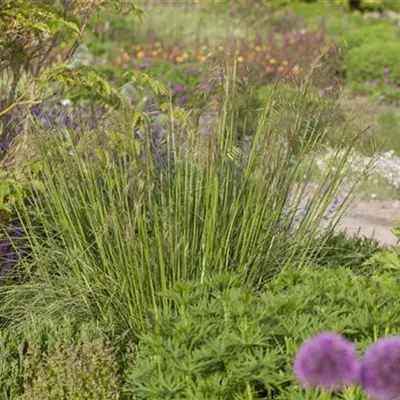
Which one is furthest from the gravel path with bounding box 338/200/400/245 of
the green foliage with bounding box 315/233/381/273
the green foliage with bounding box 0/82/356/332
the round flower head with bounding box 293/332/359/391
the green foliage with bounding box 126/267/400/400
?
the round flower head with bounding box 293/332/359/391

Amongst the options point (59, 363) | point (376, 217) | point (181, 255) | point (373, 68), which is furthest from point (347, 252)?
point (373, 68)

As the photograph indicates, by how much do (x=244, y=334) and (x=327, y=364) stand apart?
26.4 inches

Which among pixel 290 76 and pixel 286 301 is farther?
pixel 290 76

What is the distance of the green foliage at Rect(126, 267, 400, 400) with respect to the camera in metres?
3.56

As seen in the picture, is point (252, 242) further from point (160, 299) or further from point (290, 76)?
point (290, 76)

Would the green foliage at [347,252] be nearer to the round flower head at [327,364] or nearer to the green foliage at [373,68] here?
the round flower head at [327,364]

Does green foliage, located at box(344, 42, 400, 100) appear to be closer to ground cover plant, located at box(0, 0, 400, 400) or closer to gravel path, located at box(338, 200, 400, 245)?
gravel path, located at box(338, 200, 400, 245)

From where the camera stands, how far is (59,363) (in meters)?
4.18

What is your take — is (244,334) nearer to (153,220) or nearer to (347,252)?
(153,220)

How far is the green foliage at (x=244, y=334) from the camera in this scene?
3.56 meters

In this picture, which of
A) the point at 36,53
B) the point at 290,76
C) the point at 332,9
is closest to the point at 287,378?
the point at 290,76

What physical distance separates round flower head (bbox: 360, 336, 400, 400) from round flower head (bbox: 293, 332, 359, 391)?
36 millimetres

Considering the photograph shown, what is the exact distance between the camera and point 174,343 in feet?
12.0

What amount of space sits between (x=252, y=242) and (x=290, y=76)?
36.8 inches
